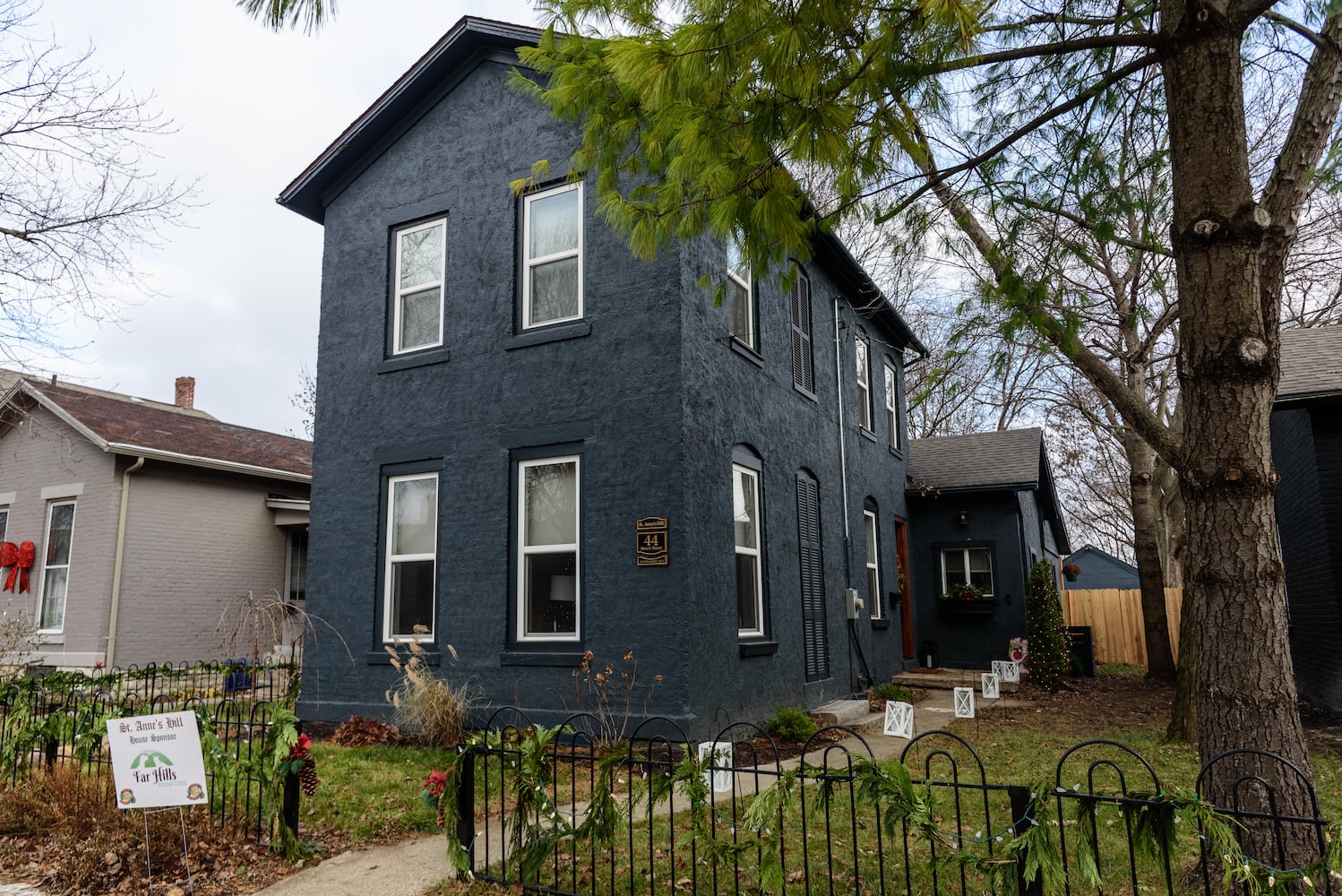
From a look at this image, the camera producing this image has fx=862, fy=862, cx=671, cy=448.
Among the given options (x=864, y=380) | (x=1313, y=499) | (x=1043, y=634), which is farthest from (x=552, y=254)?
(x=1313, y=499)

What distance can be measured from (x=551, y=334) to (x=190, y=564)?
911 cm

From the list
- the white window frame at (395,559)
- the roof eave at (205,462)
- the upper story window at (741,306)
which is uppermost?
the upper story window at (741,306)

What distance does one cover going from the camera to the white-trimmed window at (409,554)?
9594 mm

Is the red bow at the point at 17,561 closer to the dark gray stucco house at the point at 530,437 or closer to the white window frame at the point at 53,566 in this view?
the white window frame at the point at 53,566

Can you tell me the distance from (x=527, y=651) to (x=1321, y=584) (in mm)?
9936

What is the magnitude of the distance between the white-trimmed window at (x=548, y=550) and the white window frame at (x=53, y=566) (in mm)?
9305

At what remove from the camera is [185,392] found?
2278 centimetres

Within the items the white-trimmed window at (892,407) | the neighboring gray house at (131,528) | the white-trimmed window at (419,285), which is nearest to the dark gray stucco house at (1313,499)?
the white-trimmed window at (892,407)

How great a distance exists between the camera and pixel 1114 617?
22953 millimetres

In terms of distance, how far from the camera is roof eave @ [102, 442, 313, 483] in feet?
43.7

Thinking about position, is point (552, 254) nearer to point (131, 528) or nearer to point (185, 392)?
point (131, 528)

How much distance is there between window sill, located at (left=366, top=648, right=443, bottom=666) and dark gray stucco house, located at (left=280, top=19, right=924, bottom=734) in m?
0.10

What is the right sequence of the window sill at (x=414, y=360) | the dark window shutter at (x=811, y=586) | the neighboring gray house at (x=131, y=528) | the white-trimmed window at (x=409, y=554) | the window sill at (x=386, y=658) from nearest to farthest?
the window sill at (x=386, y=658), the white-trimmed window at (x=409, y=554), the window sill at (x=414, y=360), the dark window shutter at (x=811, y=586), the neighboring gray house at (x=131, y=528)

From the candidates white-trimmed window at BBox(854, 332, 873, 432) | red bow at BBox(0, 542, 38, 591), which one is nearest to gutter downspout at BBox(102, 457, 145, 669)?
red bow at BBox(0, 542, 38, 591)
